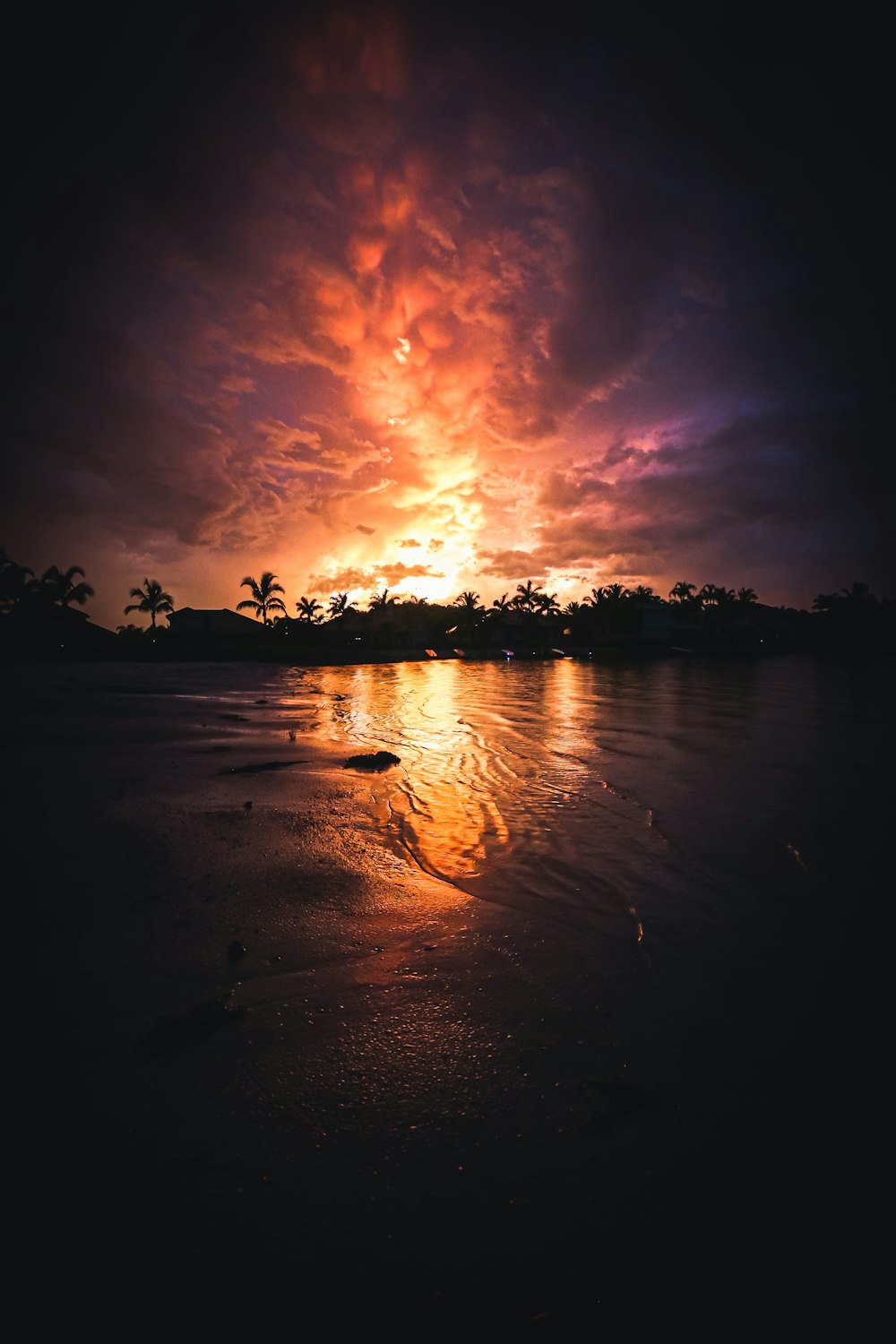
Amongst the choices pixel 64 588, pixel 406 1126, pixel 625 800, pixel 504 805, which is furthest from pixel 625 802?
pixel 64 588

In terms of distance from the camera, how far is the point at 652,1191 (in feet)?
6.45

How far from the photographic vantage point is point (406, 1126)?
220 cm

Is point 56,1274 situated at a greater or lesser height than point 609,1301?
greater

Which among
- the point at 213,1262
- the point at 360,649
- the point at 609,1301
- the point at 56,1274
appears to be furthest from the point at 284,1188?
the point at 360,649

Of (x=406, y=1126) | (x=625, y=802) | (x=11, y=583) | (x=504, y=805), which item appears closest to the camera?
(x=406, y=1126)

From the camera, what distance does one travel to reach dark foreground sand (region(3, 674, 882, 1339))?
1644 mm

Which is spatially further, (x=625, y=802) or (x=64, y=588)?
(x=64, y=588)

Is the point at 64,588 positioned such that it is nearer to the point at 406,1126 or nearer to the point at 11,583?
the point at 11,583

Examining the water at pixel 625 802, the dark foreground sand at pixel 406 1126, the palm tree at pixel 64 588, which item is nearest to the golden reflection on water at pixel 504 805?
the water at pixel 625 802

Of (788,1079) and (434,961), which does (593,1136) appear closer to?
(788,1079)

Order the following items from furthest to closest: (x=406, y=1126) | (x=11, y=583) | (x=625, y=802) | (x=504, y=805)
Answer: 1. (x=11, y=583)
2. (x=625, y=802)
3. (x=504, y=805)
4. (x=406, y=1126)

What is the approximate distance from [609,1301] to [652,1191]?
0.43 meters

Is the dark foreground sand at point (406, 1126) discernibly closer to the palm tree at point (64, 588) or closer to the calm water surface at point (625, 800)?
the calm water surface at point (625, 800)

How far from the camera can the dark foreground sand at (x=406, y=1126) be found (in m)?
1.64
